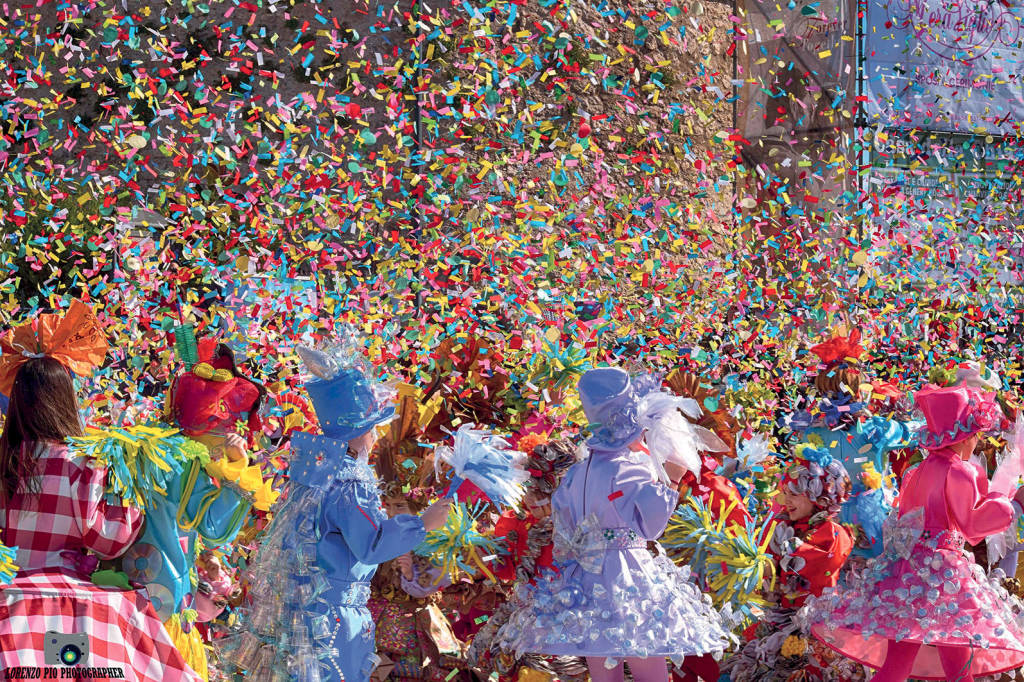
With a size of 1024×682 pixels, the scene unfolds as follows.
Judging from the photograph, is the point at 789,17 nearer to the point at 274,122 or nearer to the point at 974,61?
the point at 974,61

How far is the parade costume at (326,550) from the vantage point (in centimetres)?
394

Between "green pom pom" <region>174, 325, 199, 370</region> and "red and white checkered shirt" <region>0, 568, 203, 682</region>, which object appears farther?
"green pom pom" <region>174, 325, 199, 370</region>

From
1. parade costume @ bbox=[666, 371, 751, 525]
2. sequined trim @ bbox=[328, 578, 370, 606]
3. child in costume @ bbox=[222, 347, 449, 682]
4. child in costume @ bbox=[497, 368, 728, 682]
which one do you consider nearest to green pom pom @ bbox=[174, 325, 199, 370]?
child in costume @ bbox=[222, 347, 449, 682]

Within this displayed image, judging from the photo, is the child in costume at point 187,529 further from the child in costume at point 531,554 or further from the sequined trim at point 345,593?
the child in costume at point 531,554

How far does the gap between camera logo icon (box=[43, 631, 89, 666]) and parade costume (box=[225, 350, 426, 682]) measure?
62cm

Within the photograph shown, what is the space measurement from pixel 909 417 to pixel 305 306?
471cm

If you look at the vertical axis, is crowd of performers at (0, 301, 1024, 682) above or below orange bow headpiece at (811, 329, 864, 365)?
above

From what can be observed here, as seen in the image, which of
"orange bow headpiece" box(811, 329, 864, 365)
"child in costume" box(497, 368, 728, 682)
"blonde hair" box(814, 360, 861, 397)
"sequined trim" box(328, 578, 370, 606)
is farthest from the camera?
"orange bow headpiece" box(811, 329, 864, 365)

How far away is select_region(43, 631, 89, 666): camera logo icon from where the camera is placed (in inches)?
137

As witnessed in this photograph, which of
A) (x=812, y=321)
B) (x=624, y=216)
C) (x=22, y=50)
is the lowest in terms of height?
(x=812, y=321)

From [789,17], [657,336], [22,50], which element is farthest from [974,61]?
[22,50]

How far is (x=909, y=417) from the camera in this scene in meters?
6.67

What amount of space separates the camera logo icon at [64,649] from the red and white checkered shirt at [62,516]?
25cm

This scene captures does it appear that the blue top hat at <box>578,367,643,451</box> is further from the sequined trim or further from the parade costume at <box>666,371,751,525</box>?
the sequined trim
